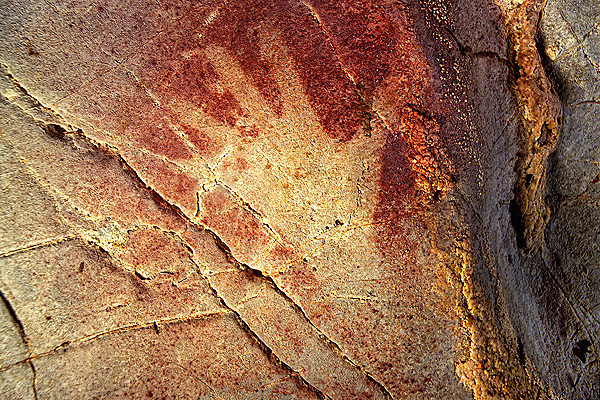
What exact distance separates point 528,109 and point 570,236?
95 cm

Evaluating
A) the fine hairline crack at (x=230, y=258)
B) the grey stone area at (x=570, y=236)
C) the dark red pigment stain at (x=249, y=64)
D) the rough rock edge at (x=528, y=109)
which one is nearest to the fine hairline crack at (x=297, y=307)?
the fine hairline crack at (x=230, y=258)

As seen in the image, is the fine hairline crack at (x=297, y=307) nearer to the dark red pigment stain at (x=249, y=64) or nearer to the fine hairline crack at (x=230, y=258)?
the fine hairline crack at (x=230, y=258)

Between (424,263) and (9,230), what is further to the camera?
(9,230)

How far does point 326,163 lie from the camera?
5.32ft

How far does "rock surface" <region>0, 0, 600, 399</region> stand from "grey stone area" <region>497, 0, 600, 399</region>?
0.96 ft

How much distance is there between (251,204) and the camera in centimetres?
170

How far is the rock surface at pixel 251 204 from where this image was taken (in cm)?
162

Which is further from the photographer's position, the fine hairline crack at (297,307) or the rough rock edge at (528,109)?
the rough rock edge at (528,109)

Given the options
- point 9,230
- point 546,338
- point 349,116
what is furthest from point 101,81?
point 546,338

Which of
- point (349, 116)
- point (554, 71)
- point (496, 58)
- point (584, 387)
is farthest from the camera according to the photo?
point (554, 71)

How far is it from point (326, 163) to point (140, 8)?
1133 millimetres

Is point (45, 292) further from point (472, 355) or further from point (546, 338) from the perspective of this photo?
point (546, 338)

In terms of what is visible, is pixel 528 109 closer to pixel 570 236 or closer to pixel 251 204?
pixel 570 236

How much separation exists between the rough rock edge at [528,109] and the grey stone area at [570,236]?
23cm
